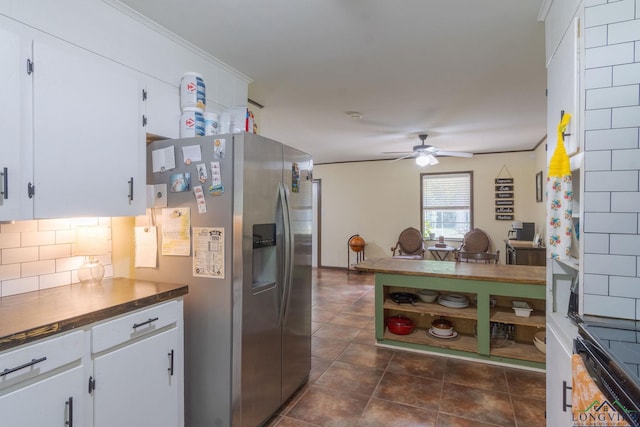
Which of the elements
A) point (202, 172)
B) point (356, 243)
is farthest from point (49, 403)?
point (356, 243)

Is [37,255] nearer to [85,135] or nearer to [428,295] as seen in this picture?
[85,135]

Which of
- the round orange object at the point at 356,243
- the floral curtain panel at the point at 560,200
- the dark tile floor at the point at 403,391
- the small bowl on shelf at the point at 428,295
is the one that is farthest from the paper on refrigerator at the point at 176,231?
the round orange object at the point at 356,243

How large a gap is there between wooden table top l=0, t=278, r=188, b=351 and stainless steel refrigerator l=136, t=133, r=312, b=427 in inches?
7.5

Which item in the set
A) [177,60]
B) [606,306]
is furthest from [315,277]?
[606,306]

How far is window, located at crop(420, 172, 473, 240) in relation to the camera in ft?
21.1

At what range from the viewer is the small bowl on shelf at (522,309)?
2900mm

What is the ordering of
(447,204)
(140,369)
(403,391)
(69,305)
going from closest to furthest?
1. (69,305)
2. (140,369)
3. (403,391)
4. (447,204)

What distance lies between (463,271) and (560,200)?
181cm

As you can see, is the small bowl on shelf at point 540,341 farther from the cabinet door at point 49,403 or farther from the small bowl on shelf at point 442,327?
the cabinet door at point 49,403

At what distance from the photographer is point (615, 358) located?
2.87 ft

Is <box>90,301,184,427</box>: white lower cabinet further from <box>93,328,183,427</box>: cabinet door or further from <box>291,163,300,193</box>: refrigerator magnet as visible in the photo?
<box>291,163,300,193</box>: refrigerator magnet

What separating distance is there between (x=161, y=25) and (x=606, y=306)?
8.58 ft

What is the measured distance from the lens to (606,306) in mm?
1239

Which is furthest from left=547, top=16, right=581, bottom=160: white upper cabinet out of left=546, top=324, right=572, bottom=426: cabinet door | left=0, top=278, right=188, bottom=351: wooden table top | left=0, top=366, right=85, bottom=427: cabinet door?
left=0, top=366, right=85, bottom=427: cabinet door
